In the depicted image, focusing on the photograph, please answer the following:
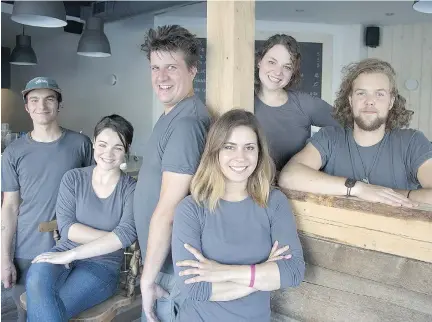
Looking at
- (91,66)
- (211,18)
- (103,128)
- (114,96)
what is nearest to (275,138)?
(211,18)

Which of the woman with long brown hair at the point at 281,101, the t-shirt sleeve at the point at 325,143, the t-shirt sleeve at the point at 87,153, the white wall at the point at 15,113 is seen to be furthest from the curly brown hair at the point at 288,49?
the white wall at the point at 15,113

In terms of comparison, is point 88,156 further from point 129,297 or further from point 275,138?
point 275,138

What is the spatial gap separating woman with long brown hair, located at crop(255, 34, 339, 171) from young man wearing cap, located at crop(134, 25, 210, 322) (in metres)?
0.40

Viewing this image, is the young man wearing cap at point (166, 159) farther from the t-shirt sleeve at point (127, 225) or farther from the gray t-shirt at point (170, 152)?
the t-shirt sleeve at point (127, 225)

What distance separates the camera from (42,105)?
222 cm

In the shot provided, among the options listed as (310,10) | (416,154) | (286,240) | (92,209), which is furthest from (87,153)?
(310,10)

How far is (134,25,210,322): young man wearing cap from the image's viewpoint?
155 centimetres

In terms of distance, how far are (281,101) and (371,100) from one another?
0.39m

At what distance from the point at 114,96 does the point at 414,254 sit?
591cm

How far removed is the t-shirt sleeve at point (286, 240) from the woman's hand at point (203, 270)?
17 centimetres

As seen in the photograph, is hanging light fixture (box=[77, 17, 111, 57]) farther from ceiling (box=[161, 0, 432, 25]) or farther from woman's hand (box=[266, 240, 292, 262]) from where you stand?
woman's hand (box=[266, 240, 292, 262])

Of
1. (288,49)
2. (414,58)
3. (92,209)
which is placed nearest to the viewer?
(92,209)

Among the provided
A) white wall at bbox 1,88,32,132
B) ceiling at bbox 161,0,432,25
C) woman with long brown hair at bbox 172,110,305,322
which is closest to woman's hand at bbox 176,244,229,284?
woman with long brown hair at bbox 172,110,305,322

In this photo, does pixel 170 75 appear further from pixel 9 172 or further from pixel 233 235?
pixel 9 172
